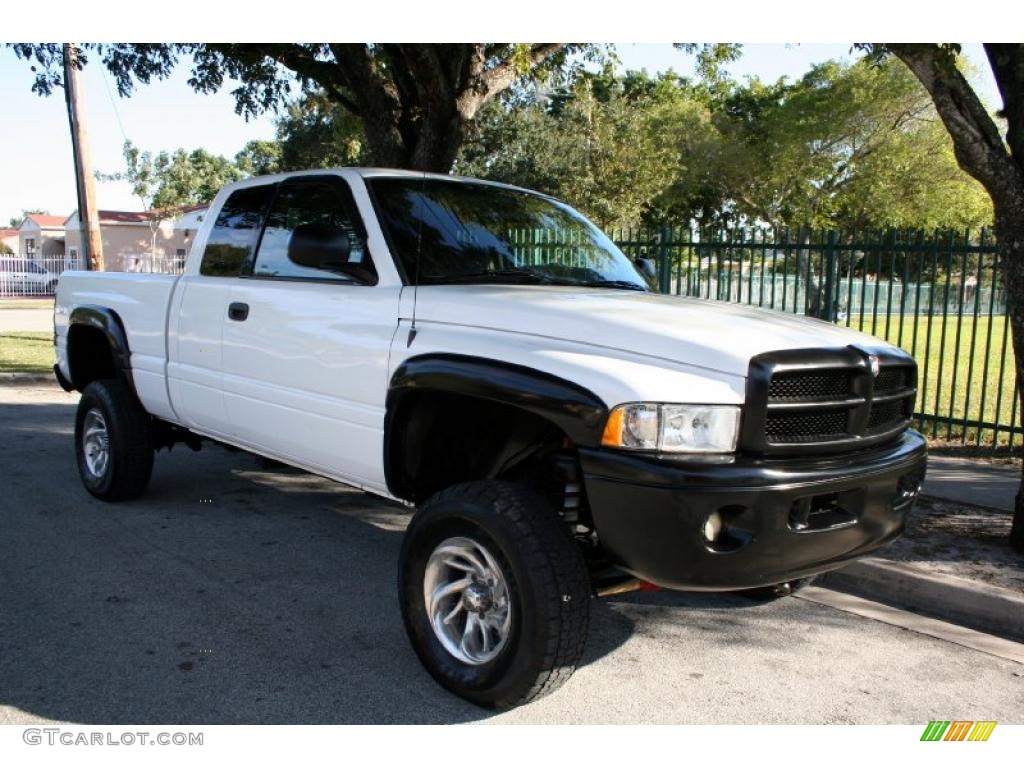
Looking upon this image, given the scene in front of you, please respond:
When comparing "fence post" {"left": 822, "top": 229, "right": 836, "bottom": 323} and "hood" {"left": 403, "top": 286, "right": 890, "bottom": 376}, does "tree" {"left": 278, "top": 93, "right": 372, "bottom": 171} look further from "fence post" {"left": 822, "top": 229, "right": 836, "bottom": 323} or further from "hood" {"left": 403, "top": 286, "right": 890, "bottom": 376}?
"hood" {"left": 403, "top": 286, "right": 890, "bottom": 376}

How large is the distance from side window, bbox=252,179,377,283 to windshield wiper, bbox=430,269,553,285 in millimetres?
353

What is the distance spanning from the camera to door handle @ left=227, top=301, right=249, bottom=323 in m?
4.59

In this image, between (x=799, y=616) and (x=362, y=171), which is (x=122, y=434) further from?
(x=799, y=616)

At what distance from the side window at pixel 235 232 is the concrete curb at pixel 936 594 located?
12.1 ft

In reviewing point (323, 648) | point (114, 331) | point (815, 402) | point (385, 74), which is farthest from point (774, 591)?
point (385, 74)

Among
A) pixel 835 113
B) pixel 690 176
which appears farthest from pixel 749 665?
pixel 690 176

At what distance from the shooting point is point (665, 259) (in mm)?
10430

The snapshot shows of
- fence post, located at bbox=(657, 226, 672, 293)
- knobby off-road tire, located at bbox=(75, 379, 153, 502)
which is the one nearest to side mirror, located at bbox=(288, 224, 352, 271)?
knobby off-road tire, located at bbox=(75, 379, 153, 502)

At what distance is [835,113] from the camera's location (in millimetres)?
31578

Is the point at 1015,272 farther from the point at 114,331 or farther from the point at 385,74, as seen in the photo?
the point at 385,74

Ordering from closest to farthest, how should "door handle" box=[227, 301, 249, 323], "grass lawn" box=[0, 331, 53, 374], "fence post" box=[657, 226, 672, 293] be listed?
"door handle" box=[227, 301, 249, 323] → "fence post" box=[657, 226, 672, 293] → "grass lawn" box=[0, 331, 53, 374]

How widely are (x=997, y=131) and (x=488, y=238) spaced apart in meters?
2.96

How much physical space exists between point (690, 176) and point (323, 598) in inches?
1339

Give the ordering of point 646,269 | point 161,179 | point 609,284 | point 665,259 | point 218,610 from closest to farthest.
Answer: point 218,610 < point 609,284 < point 646,269 < point 665,259 < point 161,179
